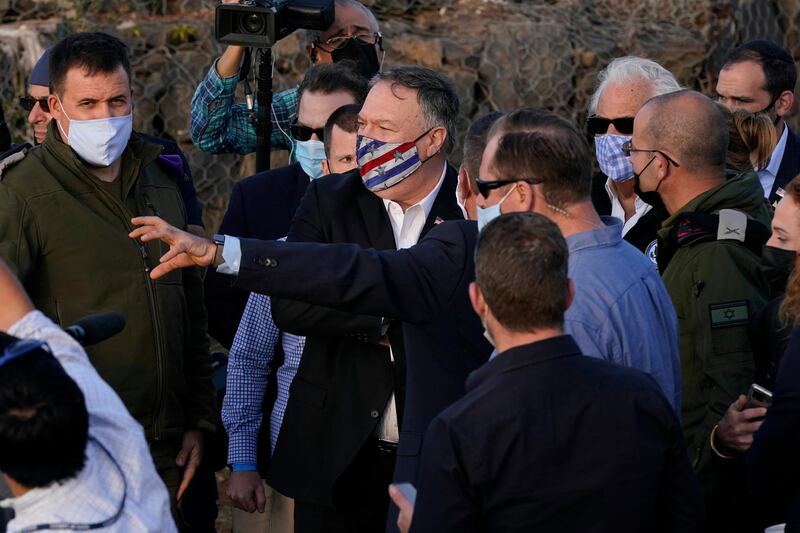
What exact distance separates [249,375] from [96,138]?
85 centimetres

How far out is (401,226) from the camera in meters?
3.49

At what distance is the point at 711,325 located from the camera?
3496 millimetres

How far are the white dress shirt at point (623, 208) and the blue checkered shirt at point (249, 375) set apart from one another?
1.42 meters

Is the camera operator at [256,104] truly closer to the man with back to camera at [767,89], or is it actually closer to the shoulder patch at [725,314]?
the man with back to camera at [767,89]

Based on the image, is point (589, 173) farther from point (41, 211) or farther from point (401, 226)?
point (41, 211)

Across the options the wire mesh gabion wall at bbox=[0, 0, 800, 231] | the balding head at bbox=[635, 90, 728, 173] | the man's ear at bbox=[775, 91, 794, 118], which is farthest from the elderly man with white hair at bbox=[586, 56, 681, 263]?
the wire mesh gabion wall at bbox=[0, 0, 800, 231]

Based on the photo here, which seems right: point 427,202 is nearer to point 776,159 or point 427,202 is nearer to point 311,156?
point 311,156

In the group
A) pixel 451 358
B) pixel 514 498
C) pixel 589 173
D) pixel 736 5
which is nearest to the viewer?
pixel 514 498

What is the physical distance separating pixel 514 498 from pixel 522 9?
6.53 m

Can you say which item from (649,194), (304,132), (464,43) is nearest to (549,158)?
(649,194)

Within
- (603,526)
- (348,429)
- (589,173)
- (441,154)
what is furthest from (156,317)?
(603,526)

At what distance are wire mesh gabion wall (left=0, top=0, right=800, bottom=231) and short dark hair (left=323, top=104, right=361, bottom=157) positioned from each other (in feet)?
12.2

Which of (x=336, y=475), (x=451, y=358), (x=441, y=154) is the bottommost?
(x=336, y=475)

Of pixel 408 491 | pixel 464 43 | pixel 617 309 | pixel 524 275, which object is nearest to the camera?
pixel 524 275
